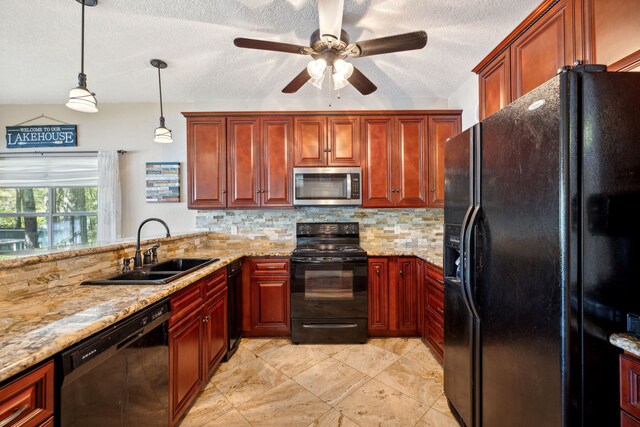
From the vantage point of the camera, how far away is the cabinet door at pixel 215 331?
75.7 inches

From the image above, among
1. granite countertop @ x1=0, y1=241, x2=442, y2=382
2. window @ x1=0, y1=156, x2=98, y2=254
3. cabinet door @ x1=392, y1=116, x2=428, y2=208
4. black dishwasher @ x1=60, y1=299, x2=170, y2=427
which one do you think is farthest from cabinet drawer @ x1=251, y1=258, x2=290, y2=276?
window @ x1=0, y1=156, x2=98, y2=254

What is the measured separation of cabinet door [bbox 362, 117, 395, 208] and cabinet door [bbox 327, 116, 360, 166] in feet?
0.30

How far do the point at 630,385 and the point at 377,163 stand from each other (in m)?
2.43

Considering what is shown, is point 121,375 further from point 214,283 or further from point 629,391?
point 629,391

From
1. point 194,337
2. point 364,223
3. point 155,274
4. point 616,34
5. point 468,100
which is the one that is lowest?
point 194,337

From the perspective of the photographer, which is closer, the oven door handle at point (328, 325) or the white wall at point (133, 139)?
the oven door handle at point (328, 325)

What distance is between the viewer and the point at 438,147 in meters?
2.94

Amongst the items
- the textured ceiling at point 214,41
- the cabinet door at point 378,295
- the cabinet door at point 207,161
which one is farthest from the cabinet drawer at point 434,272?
the cabinet door at point 207,161

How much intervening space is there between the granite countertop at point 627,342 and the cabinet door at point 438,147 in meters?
2.20

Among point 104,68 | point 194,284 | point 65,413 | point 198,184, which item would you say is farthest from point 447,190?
point 104,68

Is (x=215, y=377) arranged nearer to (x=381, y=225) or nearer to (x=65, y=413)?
(x=65, y=413)

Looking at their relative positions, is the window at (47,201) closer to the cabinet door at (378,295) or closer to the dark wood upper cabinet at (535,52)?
the cabinet door at (378,295)

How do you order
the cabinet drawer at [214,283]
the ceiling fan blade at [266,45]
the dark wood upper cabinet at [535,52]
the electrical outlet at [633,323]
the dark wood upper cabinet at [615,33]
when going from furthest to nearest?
1. the cabinet drawer at [214,283]
2. the ceiling fan blade at [266,45]
3. the dark wood upper cabinet at [535,52]
4. the dark wood upper cabinet at [615,33]
5. the electrical outlet at [633,323]

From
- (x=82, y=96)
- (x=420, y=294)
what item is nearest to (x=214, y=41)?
(x=82, y=96)
